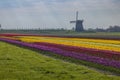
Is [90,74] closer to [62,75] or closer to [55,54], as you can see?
[62,75]

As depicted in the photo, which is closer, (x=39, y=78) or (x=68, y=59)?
(x=39, y=78)

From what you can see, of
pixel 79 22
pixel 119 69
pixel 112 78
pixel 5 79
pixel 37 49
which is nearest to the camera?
pixel 5 79

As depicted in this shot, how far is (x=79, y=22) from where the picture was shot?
150m

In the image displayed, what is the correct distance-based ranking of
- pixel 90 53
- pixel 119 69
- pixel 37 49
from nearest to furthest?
pixel 119 69 < pixel 90 53 < pixel 37 49

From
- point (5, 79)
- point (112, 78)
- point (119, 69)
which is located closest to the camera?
point (5, 79)

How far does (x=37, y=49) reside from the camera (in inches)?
1436

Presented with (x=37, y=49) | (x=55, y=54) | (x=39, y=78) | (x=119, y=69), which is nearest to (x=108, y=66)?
(x=119, y=69)

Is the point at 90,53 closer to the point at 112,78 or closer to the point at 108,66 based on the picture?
the point at 108,66

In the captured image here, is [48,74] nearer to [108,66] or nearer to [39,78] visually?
[39,78]

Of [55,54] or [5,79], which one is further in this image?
[55,54]

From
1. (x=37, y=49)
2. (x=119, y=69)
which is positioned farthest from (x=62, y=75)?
(x=37, y=49)

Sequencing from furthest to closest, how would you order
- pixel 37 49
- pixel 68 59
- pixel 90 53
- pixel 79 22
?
pixel 79 22 → pixel 37 49 → pixel 90 53 → pixel 68 59

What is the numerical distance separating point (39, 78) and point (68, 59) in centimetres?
1030

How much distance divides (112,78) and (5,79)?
489 centimetres
